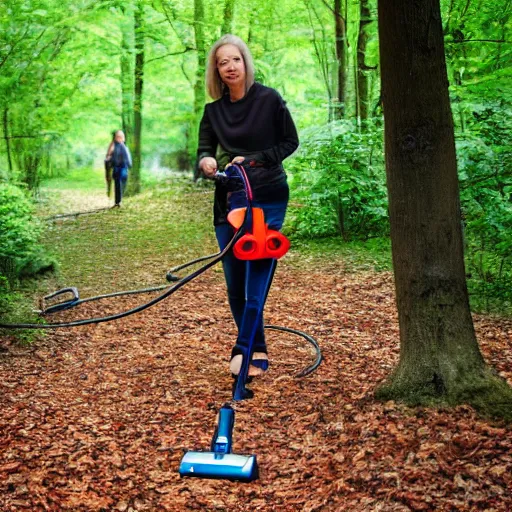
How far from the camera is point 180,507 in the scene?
2805 millimetres

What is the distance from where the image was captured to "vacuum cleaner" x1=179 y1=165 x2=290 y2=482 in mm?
2902

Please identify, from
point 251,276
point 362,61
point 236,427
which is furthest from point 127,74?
point 236,427

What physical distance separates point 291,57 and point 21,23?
8.65 m

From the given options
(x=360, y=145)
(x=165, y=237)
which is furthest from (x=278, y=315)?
(x=165, y=237)

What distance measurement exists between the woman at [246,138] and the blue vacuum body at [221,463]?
37.8 inches

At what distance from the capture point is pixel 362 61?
915 cm

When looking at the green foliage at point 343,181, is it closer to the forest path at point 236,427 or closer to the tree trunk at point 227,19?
the forest path at point 236,427

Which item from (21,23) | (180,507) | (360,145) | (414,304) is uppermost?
(21,23)

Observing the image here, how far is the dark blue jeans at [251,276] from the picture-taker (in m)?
3.82

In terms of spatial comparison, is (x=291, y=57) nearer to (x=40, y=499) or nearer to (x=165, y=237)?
(x=165, y=237)

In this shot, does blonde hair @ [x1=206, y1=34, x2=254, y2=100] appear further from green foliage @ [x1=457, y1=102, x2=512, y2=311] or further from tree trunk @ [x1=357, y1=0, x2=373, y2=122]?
tree trunk @ [x1=357, y1=0, x2=373, y2=122]

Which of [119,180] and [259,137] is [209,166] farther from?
[119,180]

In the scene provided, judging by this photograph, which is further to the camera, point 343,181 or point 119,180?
point 119,180

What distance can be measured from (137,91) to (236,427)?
14.7m
